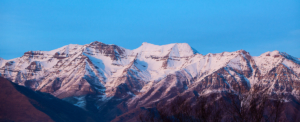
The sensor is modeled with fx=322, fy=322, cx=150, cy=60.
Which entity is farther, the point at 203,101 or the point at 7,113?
the point at 7,113

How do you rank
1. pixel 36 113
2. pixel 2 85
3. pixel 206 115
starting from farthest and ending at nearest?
pixel 2 85 < pixel 36 113 < pixel 206 115

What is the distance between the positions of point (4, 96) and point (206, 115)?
15284 cm

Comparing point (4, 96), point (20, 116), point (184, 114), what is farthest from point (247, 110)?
point (4, 96)

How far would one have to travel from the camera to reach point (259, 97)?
55594mm

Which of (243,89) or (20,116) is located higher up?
(20,116)

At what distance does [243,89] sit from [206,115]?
9.34 metres

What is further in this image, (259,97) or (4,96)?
(4,96)

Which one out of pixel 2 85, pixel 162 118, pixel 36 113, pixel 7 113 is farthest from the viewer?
pixel 2 85

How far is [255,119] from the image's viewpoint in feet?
178

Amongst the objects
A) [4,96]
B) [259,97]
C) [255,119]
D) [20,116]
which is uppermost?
[4,96]

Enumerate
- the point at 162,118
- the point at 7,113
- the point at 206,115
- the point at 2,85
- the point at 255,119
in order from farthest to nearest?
the point at 2,85
the point at 7,113
the point at 162,118
the point at 206,115
the point at 255,119

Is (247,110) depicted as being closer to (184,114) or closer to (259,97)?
(259,97)

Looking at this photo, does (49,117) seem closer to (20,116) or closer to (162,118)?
(20,116)

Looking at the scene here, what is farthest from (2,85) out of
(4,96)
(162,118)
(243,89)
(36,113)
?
(243,89)
